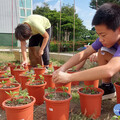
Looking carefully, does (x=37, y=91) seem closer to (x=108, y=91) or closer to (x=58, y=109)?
(x=58, y=109)

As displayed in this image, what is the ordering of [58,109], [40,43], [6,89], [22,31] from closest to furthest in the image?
[58,109] < [6,89] < [22,31] < [40,43]

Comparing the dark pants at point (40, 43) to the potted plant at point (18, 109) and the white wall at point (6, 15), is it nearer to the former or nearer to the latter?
the potted plant at point (18, 109)

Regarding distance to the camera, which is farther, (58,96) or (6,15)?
(6,15)

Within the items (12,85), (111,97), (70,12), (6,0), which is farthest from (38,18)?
(70,12)

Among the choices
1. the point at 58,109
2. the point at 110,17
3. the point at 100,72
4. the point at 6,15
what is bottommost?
the point at 58,109

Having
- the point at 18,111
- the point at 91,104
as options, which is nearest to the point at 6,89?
the point at 18,111

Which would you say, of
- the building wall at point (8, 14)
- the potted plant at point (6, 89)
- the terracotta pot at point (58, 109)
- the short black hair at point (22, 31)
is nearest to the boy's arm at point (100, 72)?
the terracotta pot at point (58, 109)

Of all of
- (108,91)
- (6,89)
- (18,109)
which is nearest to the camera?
(18,109)

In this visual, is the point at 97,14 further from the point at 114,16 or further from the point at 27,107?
the point at 27,107

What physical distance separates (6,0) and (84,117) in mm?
11687

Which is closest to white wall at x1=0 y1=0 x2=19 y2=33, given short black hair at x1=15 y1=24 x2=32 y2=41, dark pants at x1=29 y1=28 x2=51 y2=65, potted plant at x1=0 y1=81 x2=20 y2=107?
dark pants at x1=29 y1=28 x2=51 y2=65

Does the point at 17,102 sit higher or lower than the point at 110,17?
lower

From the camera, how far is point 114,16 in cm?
117

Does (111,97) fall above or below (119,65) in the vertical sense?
below
